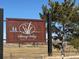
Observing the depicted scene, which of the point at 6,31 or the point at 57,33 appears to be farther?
the point at 57,33

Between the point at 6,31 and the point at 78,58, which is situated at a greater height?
the point at 6,31

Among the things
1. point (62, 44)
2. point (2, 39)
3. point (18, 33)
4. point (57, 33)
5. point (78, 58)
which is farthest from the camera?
point (57, 33)

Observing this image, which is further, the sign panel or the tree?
the tree

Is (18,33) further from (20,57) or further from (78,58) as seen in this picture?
(78,58)

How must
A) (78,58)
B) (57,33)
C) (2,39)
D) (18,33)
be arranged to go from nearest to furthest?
(2,39)
(18,33)
(78,58)
(57,33)

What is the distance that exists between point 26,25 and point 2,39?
237cm

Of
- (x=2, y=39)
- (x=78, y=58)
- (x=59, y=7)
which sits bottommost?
(x=78, y=58)

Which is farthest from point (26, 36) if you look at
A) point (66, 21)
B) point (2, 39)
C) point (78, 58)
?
point (66, 21)

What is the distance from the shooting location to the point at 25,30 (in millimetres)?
23594

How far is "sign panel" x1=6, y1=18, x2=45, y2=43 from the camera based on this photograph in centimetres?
2312

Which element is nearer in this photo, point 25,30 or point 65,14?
point 25,30

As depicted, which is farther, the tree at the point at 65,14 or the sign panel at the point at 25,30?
the tree at the point at 65,14

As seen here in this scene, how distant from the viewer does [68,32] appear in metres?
33.2

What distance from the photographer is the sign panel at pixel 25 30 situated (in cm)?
2312
